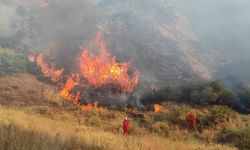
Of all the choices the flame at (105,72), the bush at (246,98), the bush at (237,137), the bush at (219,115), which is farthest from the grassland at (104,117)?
the bush at (246,98)

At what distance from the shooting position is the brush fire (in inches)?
1312

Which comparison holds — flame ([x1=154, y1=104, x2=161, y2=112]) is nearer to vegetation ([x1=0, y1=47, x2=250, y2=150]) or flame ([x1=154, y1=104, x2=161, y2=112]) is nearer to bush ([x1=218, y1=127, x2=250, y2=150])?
vegetation ([x1=0, y1=47, x2=250, y2=150])

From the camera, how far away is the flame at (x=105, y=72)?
34344mm

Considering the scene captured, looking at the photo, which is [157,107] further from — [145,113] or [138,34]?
[138,34]

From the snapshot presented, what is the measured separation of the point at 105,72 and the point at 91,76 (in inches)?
51.8

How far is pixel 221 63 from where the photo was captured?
50812 millimetres

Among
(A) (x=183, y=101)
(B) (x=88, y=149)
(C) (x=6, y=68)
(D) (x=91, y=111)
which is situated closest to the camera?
(B) (x=88, y=149)

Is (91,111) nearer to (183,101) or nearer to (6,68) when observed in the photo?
(183,101)

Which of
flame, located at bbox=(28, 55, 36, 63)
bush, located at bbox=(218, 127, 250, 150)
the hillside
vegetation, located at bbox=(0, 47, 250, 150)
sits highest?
the hillside

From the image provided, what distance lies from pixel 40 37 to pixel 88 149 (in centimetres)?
3881

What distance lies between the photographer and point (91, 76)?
35.2 metres

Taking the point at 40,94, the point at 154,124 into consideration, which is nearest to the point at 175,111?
the point at 154,124

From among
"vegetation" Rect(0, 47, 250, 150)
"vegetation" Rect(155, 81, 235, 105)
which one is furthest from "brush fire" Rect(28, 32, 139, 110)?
"vegetation" Rect(155, 81, 235, 105)

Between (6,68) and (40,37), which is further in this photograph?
(40,37)
